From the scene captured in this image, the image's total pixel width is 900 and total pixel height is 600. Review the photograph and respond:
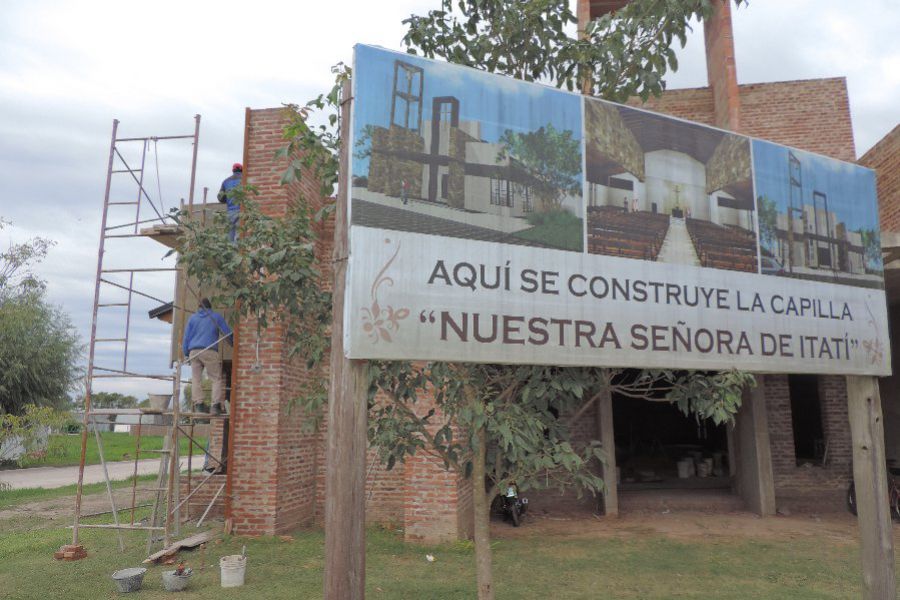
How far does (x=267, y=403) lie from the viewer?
970cm

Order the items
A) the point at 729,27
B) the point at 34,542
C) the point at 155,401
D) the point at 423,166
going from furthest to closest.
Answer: the point at 729,27, the point at 34,542, the point at 155,401, the point at 423,166

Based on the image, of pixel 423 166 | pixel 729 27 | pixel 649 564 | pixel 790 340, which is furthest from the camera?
pixel 729 27

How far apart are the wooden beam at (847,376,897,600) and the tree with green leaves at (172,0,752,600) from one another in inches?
47.6

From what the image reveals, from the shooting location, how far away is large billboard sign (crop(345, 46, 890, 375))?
4.19 meters

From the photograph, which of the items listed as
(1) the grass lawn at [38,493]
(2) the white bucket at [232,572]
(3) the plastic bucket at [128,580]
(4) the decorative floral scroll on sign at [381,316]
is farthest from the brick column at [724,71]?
(1) the grass lawn at [38,493]

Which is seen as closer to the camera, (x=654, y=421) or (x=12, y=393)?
(x=654, y=421)

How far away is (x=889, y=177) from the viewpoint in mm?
10703

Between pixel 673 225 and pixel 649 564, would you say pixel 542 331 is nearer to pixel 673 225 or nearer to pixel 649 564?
pixel 673 225

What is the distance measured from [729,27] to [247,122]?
10017 mm

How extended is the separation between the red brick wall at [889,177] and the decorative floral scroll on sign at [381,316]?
378 inches

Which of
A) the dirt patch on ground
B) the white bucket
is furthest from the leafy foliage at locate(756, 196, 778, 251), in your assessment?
the white bucket

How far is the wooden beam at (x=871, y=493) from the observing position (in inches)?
219

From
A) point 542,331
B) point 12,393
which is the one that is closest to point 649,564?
point 542,331

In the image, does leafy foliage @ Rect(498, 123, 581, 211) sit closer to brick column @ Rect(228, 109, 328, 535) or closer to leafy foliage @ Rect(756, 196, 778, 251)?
leafy foliage @ Rect(756, 196, 778, 251)
